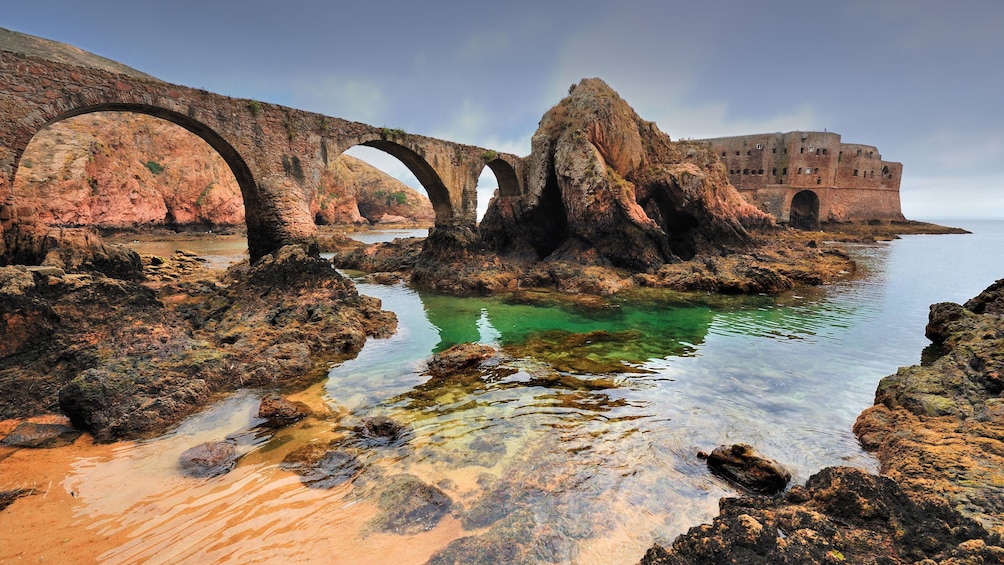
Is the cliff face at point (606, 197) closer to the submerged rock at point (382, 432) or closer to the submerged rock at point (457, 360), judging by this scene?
the submerged rock at point (457, 360)

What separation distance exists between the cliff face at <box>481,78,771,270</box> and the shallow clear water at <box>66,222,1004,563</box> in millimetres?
8191

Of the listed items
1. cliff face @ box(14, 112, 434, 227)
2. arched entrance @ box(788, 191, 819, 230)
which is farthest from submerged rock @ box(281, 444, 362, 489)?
arched entrance @ box(788, 191, 819, 230)

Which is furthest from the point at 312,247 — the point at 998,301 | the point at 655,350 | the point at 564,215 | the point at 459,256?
the point at 998,301

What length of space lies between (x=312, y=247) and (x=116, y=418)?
787 cm

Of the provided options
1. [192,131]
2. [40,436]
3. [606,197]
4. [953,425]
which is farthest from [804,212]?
[40,436]

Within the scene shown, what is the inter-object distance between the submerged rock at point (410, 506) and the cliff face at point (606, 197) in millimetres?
16108

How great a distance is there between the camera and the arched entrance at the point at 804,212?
162 feet

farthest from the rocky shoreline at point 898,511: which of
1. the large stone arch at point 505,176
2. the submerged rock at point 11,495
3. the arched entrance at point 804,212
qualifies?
the arched entrance at point 804,212

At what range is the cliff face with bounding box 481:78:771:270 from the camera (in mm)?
19203

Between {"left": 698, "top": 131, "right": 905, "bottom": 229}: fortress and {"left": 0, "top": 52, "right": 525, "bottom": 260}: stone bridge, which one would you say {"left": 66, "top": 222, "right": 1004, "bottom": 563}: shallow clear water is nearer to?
{"left": 0, "top": 52, "right": 525, "bottom": 260}: stone bridge

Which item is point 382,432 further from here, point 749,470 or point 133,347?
point 133,347

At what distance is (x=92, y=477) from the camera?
13.7ft

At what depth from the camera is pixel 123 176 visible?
3934 centimetres

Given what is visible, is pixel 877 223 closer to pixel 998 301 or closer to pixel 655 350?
pixel 998 301
